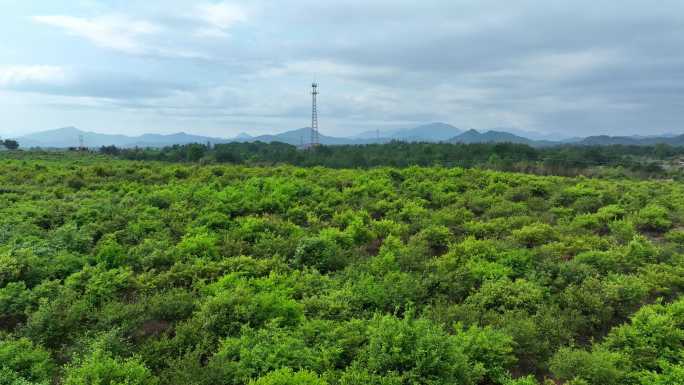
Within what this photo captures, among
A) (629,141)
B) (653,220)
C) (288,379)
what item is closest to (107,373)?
(288,379)

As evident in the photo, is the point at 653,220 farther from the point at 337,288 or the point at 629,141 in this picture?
the point at 629,141

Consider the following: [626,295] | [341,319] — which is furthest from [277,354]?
[626,295]

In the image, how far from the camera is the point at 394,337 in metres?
4.59

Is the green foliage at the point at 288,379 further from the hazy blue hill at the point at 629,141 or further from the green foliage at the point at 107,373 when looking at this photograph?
the hazy blue hill at the point at 629,141

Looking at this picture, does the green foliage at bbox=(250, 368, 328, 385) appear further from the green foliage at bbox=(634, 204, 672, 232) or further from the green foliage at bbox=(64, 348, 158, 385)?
the green foliage at bbox=(634, 204, 672, 232)

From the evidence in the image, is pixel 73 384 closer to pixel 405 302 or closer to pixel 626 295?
pixel 405 302

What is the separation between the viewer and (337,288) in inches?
257

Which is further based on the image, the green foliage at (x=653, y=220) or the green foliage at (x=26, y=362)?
the green foliage at (x=653, y=220)

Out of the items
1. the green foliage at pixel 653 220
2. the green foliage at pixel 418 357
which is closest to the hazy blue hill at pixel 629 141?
the green foliage at pixel 653 220

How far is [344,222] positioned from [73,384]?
6578mm

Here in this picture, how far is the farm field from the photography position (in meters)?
4.52

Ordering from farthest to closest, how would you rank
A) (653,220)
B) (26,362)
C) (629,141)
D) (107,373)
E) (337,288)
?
(629,141) → (653,220) → (337,288) → (26,362) → (107,373)

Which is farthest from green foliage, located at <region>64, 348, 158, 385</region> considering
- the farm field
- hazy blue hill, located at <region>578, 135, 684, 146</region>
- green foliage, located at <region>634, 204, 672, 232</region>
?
hazy blue hill, located at <region>578, 135, 684, 146</region>

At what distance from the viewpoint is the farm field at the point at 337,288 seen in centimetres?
452
